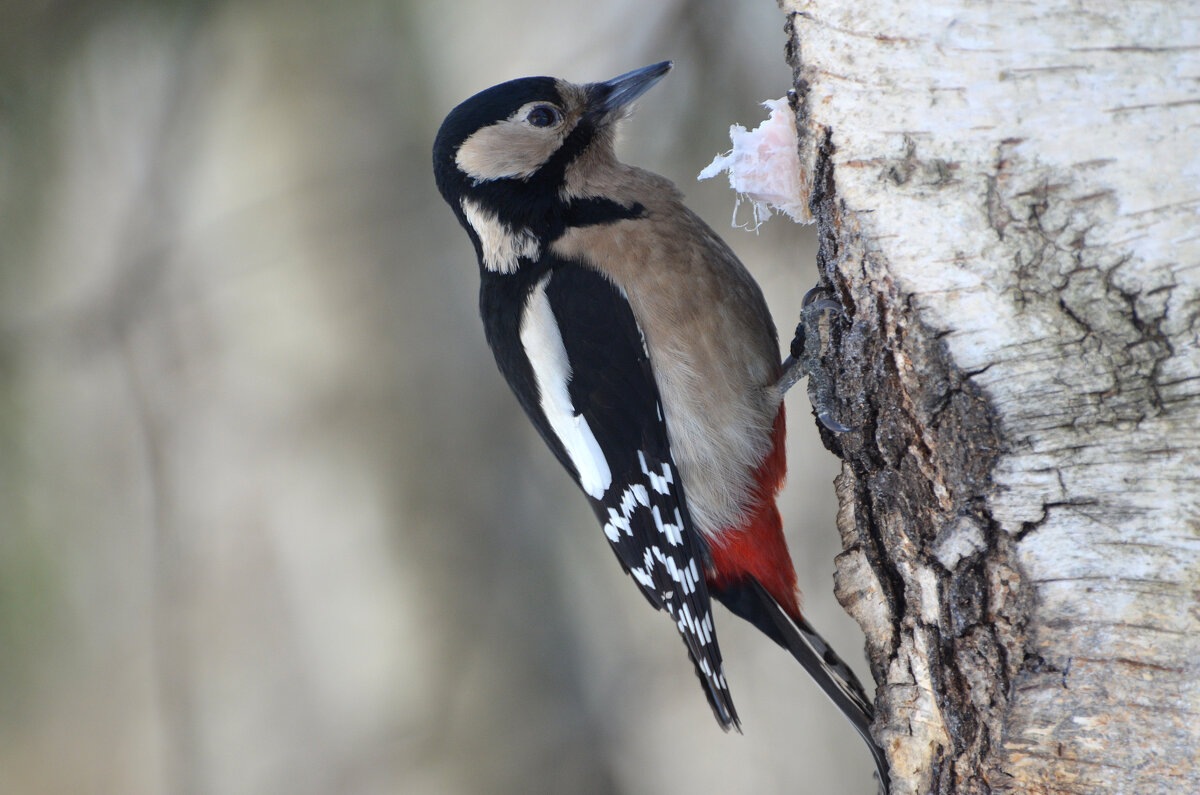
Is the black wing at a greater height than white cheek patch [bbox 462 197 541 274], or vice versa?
white cheek patch [bbox 462 197 541 274]

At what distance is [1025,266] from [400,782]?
8.82ft

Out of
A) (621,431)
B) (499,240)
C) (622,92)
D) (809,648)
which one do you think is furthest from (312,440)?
(809,648)

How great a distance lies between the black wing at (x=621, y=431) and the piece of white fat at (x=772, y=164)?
377 millimetres

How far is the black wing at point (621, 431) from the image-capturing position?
1939 mm

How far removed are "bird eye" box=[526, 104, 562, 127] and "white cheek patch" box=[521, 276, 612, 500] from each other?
0.42 metres

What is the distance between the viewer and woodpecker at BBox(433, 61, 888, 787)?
193cm

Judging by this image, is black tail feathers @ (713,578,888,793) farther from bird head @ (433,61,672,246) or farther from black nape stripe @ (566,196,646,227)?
bird head @ (433,61,672,246)

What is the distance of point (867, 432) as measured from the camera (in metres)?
1.37

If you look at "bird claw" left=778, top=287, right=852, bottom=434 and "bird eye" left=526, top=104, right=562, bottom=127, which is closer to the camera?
"bird claw" left=778, top=287, right=852, bottom=434

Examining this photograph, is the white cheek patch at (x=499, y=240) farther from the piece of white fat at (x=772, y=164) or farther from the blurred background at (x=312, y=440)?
the blurred background at (x=312, y=440)

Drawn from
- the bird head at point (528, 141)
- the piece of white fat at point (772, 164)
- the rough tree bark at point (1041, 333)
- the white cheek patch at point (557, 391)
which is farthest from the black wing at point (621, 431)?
the rough tree bark at point (1041, 333)

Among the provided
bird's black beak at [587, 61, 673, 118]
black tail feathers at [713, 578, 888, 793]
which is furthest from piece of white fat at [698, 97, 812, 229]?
black tail feathers at [713, 578, 888, 793]

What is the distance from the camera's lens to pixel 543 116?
2.14 metres

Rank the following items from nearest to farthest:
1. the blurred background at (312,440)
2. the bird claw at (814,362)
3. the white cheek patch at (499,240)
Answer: the bird claw at (814,362) → the white cheek patch at (499,240) → the blurred background at (312,440)
